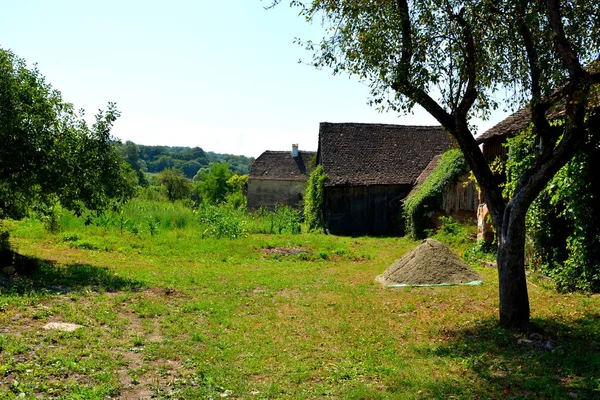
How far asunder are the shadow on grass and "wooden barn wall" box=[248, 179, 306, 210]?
34.5m

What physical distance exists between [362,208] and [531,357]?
24.8 metres

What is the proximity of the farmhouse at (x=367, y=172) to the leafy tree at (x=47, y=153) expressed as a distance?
18.6 metres

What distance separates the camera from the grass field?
6.25 metres

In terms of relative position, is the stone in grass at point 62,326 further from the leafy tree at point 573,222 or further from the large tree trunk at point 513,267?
the leafy tree at point 573,222

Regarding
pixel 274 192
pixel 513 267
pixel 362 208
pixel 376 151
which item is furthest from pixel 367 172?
pixel 513 267

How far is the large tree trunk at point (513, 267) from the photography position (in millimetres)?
8328

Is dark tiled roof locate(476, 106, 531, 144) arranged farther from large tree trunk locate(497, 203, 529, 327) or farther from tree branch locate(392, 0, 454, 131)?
large tree trunk locate(497, 203, 529, 327)

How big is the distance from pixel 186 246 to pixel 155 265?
3.34 meters

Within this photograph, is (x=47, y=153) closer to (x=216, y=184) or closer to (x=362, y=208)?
(x=362, y=208)

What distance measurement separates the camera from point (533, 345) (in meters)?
7.86

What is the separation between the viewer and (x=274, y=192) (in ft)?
161

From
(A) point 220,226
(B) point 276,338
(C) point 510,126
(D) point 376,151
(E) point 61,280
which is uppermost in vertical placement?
(D) point 376,151

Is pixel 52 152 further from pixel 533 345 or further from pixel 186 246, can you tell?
pixel 533 345

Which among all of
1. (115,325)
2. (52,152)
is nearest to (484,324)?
(115,325)
